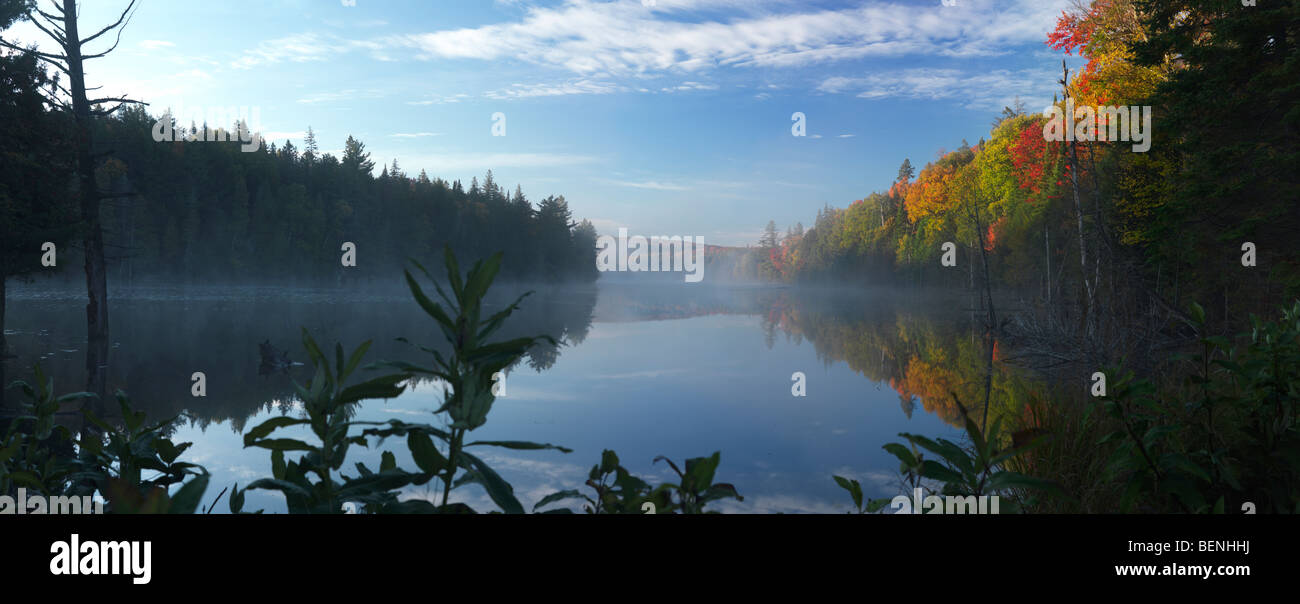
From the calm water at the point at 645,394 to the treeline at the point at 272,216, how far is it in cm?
3260

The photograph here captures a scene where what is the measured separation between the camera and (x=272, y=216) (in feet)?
196

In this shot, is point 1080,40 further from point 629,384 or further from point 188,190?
point 188,190

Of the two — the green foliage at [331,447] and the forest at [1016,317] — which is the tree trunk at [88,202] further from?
the green foliage at [331,447]

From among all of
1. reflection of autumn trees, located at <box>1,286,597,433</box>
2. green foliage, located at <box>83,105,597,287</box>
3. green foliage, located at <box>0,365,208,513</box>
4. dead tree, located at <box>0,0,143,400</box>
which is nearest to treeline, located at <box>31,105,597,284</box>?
green foliage, located at <box>83,105,597,287</box>

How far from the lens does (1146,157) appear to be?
1928 cm

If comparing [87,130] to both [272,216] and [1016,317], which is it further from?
[272,216]

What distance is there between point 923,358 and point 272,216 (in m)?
62.1

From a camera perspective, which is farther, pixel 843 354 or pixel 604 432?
pixel 843 354

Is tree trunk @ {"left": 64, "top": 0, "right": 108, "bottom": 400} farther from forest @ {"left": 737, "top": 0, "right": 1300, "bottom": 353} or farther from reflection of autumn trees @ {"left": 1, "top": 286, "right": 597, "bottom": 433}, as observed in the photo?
forest @ {"left": 737, "top": 0, "right": 1300, "bottom": 353}

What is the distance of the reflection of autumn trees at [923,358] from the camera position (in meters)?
10.6

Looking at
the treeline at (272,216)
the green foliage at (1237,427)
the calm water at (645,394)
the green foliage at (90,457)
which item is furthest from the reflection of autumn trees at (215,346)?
the treeline at (272,216)

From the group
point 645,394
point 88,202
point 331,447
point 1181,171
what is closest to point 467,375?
point 331,447
